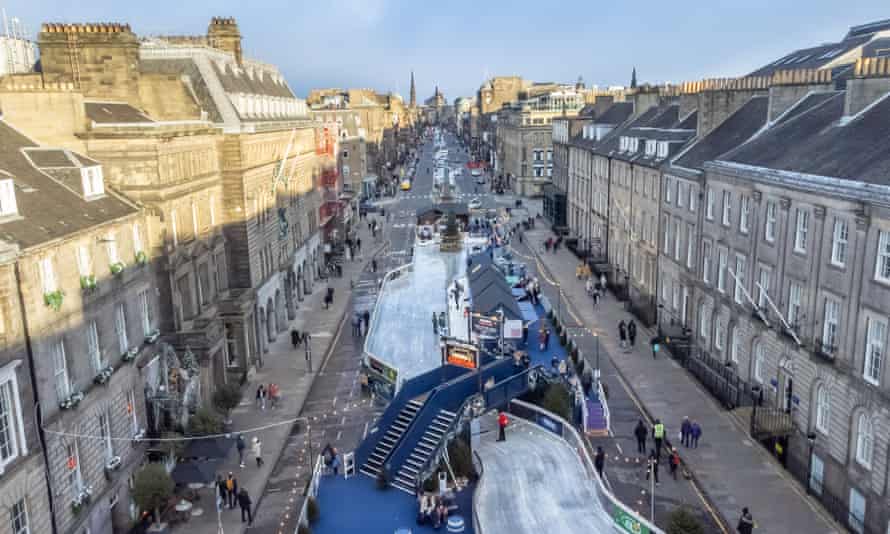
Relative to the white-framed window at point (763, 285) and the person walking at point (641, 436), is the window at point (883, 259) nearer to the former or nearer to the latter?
the white-framed window at point (763, 285)

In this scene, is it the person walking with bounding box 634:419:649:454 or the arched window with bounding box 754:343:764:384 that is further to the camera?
the arched window with bounding box 754:343:764:384

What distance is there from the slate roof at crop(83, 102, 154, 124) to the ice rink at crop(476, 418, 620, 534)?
20860 millimetres

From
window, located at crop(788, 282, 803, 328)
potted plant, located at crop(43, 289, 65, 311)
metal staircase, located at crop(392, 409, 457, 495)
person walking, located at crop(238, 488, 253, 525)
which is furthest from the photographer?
window, located at crop(788, 282, 803, 328)

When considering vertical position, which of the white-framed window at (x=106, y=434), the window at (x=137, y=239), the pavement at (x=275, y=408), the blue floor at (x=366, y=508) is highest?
the window at (x=137, y=239)

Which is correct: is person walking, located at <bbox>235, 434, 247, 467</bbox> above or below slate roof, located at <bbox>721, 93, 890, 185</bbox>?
below

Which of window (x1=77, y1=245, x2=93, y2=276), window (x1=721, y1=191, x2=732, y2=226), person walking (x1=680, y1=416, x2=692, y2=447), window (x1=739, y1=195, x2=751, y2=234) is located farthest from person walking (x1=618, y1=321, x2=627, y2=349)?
window (x1=77, y1=245, x2=93, y2=276)

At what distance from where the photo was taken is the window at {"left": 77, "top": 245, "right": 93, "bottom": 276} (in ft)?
75.4

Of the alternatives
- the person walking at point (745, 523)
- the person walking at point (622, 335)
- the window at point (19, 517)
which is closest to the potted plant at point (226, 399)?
the window at point (19, 517)

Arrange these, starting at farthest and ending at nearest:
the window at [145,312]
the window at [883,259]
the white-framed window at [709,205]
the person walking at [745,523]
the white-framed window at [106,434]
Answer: the white-framed window at [709,205]
the window at [145,312]
the white-framed window at [106,434]
the window at [883,259]
the person walking at [745,523]

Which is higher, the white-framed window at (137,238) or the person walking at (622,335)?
the white-framed window at (137,238)

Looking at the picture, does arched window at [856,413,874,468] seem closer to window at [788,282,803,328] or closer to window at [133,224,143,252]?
window at [788,282,803,328]

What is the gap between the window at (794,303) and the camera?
29297 mm

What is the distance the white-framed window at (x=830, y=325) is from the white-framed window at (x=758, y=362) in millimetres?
5907

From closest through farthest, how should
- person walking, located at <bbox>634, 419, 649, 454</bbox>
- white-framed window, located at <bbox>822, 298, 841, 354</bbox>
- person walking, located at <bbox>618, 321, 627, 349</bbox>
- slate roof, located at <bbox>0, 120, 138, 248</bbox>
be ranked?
slate roof, located at <bbox>0, 120, 138, 248</bbox>
white-framed window, located at <bbox>822, 298, 841, 354</bbox>
person walking, located at <bbox>634, 419, 649, 454</bbox>
person walking, located at <bbox>618, 321, 627, 349</bbox>
